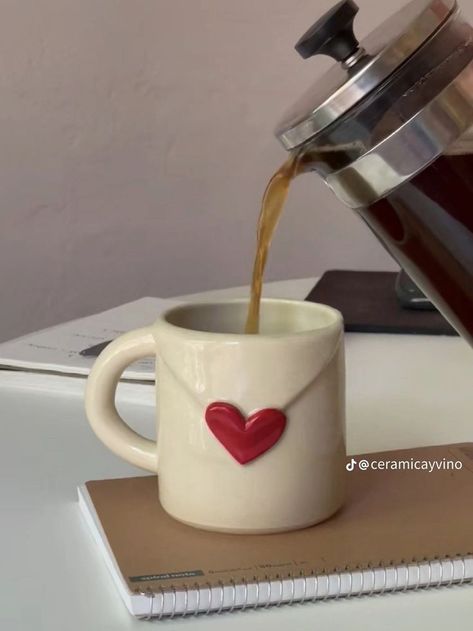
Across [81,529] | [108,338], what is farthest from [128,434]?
[108,338]

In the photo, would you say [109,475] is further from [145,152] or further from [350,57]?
[145,152]

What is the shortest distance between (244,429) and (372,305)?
56cm

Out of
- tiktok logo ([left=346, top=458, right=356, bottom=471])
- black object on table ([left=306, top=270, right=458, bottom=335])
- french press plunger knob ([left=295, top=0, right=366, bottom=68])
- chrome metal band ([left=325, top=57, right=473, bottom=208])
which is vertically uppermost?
french press plunger knob ([left=295, top=0, right=366, bottom=68])

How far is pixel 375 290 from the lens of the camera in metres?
1.07

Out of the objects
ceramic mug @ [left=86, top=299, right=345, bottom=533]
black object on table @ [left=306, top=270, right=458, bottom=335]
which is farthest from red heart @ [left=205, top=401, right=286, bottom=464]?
black object on table @ [left=306, top=270, right=458, bottom=335]

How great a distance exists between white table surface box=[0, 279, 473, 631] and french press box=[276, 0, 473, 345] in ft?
0.54

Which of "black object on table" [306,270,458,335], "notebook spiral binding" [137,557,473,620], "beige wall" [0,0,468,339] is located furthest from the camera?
"beige wall" [0,0,468,339]

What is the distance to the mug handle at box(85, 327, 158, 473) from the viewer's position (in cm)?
51

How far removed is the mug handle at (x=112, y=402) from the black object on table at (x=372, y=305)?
435 mm

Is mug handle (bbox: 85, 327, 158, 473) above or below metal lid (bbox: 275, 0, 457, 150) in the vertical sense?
below

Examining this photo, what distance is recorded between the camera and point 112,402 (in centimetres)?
53

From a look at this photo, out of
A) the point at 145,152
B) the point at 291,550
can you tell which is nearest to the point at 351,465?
the point at 291,550

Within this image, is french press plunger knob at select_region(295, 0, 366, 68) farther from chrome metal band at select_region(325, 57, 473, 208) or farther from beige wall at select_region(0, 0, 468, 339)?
beige wall at select_region(0, 0, 468, 339)

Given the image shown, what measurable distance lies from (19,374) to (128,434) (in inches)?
10.8
